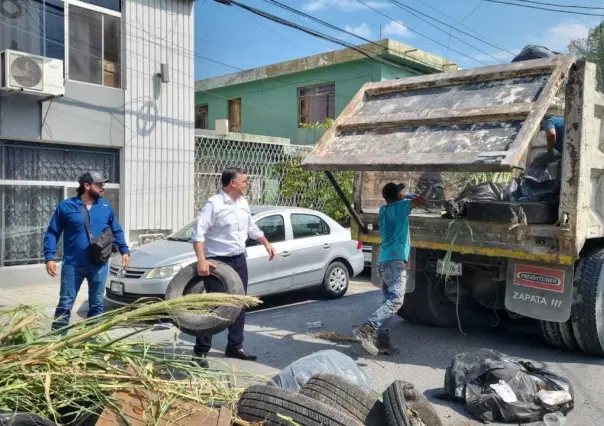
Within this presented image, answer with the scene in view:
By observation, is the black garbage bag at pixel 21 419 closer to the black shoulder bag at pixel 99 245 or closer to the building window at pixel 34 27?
the black shoulder bag at pixel 99 245

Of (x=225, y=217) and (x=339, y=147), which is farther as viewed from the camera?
(x=339, y=147)

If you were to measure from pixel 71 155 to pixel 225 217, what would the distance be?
6258 mm

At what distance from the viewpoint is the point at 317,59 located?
1889cm

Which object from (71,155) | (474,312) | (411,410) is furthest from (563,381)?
(71,155)

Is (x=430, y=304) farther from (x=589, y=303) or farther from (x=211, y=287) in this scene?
(x=211, y=287)

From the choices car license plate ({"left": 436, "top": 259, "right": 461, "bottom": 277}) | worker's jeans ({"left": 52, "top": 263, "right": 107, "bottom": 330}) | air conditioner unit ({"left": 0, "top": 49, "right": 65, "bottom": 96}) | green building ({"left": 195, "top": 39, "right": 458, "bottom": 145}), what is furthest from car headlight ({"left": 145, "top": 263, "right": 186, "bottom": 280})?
green building ({"left": 195, "top": 39, "right": 458, "bottom": 145})

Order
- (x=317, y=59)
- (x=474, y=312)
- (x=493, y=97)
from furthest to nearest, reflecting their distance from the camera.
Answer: (x=317, y=59), (x=474, y=312), (x=493, y=97)

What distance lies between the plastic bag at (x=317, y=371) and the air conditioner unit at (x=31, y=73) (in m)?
7.38

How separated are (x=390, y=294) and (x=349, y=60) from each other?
45.6 feet

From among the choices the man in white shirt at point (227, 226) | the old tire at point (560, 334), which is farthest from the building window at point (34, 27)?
the old tire at point (560, 334)

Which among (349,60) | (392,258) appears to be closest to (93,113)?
(392,258)

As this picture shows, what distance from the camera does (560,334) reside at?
17.6 feet

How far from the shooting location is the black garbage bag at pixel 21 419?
86.7 inches

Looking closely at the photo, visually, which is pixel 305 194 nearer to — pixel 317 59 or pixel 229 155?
pixel 229 155
